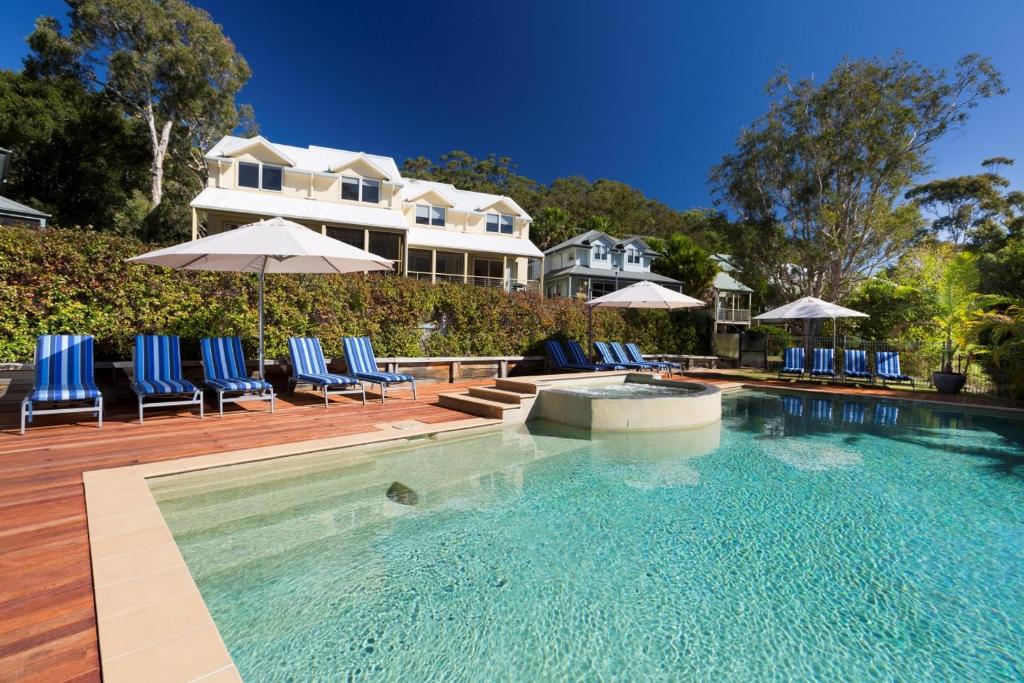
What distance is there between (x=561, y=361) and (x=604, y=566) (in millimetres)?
9236

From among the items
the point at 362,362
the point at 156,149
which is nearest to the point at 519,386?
the point at 362,362

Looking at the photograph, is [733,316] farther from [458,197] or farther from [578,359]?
[578,359]

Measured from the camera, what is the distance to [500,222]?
2717 centimetres

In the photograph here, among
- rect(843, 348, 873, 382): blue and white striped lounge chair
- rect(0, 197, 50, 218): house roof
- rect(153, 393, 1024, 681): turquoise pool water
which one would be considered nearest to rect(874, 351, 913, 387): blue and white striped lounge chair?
rect(843, 348, 873, 382): blue and white striped lounge chair

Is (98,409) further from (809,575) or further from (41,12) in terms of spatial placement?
(41,12)

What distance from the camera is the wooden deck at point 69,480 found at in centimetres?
189

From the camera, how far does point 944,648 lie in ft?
7.93

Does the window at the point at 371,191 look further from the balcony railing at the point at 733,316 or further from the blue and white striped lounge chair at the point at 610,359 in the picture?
the balcony railing at the point at 733,316

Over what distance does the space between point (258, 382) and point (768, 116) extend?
24.5 m

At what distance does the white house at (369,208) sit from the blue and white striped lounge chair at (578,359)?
5.11 m

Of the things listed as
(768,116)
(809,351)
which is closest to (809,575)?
(809,351)

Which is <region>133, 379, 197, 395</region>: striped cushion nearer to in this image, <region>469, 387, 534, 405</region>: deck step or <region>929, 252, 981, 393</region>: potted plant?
<region>469, 387, 534, 405</region>: deck step

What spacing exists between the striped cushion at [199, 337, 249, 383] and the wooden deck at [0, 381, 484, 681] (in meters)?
0.57

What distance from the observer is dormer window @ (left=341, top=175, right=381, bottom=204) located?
22.3 meters
